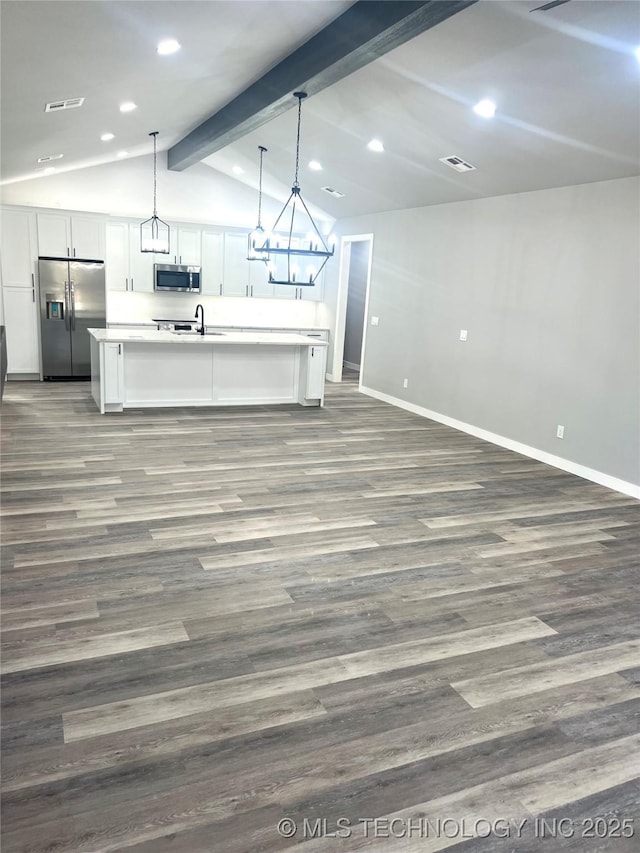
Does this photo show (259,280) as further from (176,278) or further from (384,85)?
(384,85)

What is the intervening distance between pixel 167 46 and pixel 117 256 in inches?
229

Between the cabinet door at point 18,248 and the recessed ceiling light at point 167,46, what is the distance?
5.21 metres

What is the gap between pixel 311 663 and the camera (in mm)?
2631

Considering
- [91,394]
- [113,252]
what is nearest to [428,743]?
[91,394]

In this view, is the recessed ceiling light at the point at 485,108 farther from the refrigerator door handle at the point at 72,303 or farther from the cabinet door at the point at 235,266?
the refrigerator door handle at the point at 72,303

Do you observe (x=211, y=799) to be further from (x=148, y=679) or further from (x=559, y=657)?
(x=559, y=657)

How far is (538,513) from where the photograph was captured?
15.1 ft

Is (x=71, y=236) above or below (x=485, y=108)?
below

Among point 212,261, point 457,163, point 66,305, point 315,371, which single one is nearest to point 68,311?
point 66,305

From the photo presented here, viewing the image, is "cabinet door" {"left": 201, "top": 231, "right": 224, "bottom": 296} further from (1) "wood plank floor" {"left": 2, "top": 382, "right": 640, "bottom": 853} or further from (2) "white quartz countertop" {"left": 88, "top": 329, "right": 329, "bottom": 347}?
(1) "wood plank floor" {"left": 2, "top": 382, "right": 640, "bottom": 853}

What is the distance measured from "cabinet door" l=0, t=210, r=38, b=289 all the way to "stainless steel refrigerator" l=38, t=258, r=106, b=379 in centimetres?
19

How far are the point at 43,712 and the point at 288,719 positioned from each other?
2.98ft

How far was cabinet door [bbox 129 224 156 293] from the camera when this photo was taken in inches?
368

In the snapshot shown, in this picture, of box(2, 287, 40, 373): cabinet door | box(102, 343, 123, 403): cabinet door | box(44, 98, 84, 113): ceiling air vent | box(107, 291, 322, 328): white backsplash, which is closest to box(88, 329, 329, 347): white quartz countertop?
box(102, 343, 123, 403): cabinet door
